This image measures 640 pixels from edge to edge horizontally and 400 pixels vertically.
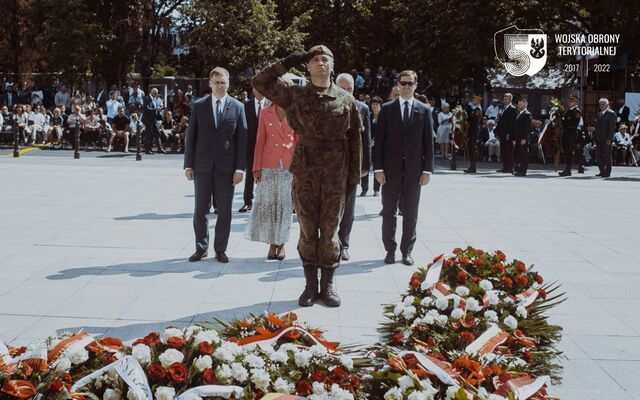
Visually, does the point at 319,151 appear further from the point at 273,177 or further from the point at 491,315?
the point at 273,177

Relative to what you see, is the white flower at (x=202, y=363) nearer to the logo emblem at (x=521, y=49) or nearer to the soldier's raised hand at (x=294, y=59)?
the soldier's raised hand at (x=294, y=59)

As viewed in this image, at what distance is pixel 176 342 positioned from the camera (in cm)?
363

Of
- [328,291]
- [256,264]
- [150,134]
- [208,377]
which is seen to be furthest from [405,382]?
[150,134]

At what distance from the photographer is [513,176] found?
738 inches

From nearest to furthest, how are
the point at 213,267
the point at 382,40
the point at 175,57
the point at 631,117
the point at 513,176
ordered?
the point at 213,267 < the point at 513,176 < the point at 631,117 < the point at 382,40 < the point at 175,57

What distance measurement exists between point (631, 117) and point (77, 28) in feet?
72.2

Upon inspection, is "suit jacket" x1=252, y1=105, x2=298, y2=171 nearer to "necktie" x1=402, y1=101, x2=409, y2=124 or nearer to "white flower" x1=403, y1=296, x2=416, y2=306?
"necktie" x1=402, y1=101, x2=409, y2=124

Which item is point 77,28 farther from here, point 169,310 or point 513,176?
point 169,310

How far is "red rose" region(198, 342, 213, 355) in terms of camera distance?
140 inches

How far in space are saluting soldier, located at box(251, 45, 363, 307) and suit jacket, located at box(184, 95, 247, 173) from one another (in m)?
1.88

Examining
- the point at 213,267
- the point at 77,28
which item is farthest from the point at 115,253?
the point at 77,28

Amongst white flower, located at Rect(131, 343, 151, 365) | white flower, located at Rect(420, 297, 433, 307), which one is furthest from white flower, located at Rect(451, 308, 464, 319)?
white flower, located at Rect(131, 343, 151, 365)

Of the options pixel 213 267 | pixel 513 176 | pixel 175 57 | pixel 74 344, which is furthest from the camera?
pixel 175 57

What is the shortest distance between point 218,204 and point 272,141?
2.86ft
